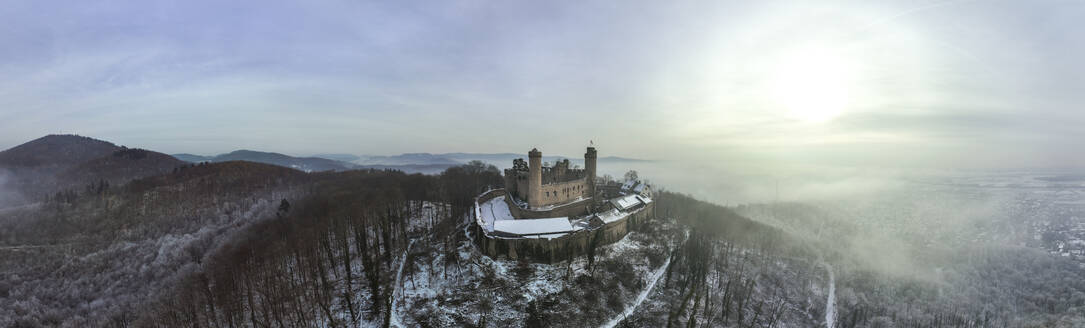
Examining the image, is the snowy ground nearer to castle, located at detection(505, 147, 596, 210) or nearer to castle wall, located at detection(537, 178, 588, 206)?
castle wall, located at detection(537, 178, 588, 206)

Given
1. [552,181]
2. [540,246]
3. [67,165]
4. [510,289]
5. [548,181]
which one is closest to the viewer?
[510,289]

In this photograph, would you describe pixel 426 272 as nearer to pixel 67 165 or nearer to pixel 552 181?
pixel 552 181

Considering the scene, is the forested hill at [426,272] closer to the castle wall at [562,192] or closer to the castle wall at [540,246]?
the castle wall at [540,246]

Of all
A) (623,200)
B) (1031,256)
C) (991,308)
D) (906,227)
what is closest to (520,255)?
(623,200)

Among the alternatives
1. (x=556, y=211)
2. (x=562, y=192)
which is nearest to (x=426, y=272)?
(x=556, y=211)

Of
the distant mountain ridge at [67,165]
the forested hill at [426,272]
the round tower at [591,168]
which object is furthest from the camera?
the distant mountain ridge at [67,165]

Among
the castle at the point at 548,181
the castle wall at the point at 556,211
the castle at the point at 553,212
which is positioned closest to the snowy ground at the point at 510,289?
the castle at the point at 553,212

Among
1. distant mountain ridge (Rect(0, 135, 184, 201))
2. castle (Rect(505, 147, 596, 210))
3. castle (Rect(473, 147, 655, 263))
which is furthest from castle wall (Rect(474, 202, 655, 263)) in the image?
distant mountain ridge (Rect(0, 135, 184, 201))

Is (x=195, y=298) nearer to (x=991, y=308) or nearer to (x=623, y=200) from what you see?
(x=623, y=200)
